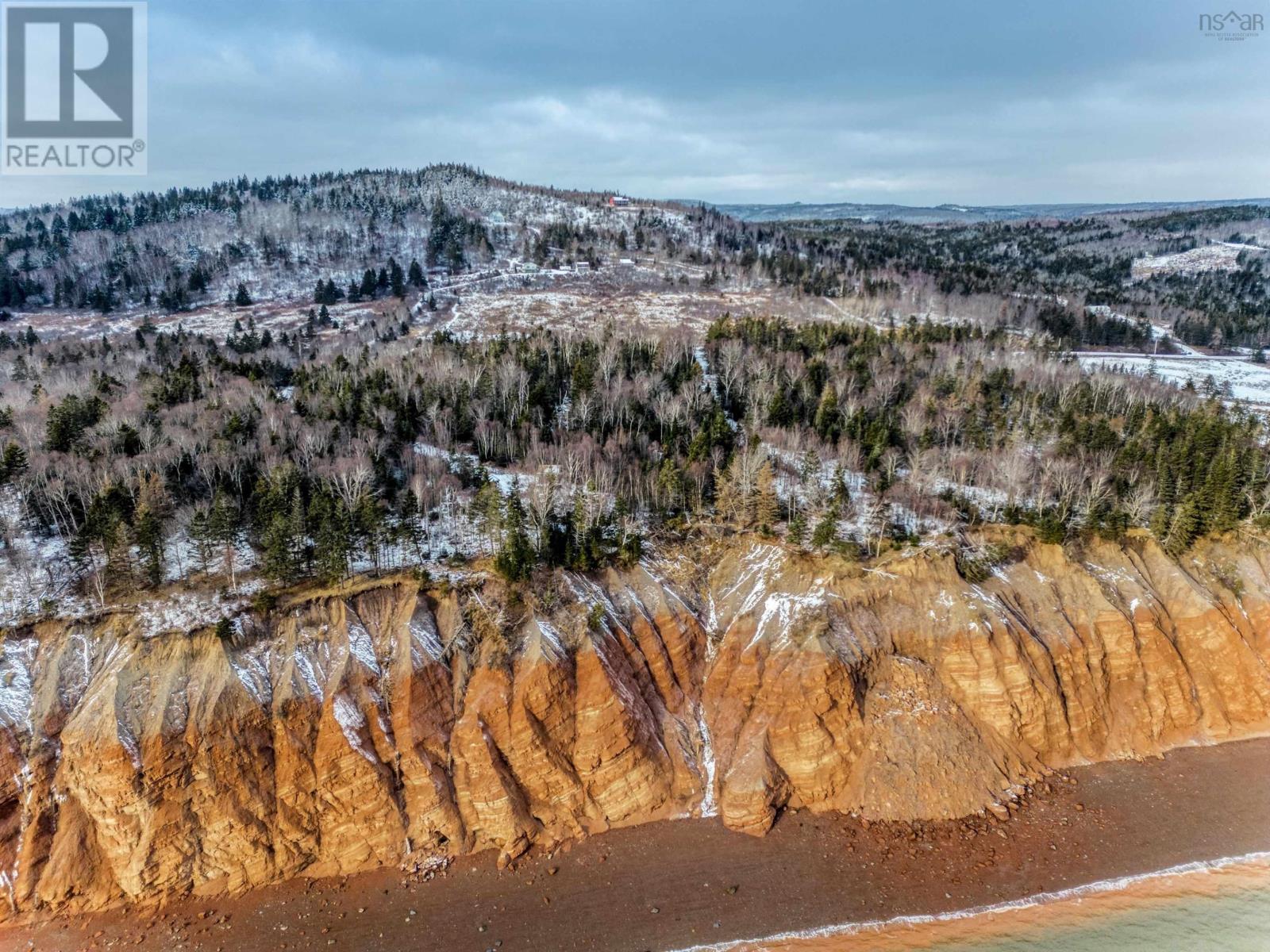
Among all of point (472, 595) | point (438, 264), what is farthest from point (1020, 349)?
point (438, 264)

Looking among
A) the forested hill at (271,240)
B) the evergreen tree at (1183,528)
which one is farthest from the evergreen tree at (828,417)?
the forested hill at (271,240)

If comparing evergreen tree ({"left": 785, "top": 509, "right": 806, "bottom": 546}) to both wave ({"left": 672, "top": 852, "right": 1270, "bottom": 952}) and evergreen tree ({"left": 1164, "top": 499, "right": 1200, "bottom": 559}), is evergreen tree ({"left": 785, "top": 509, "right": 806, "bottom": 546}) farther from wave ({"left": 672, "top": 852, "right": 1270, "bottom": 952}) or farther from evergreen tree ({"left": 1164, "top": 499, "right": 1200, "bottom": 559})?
evergreen tree ({"left": 1164, "top": 499, "right": 1200, "bottom": 559})

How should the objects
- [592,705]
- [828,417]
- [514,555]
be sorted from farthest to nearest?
[828,417] < [514,555] < [592,705]

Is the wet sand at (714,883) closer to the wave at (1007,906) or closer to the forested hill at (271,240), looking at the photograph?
the wave at (1007,906)

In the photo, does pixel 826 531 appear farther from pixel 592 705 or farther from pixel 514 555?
pixel 514 555

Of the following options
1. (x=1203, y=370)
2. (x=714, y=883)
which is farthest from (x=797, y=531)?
(x=1203, y=370)

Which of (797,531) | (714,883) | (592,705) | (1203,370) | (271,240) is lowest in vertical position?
(714,883)

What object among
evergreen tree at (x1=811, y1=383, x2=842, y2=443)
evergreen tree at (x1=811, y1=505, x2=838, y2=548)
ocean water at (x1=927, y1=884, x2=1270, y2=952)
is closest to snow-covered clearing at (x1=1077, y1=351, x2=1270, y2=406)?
evergreen tree at (x1=811, y1=383, x2=842, y2=443)
